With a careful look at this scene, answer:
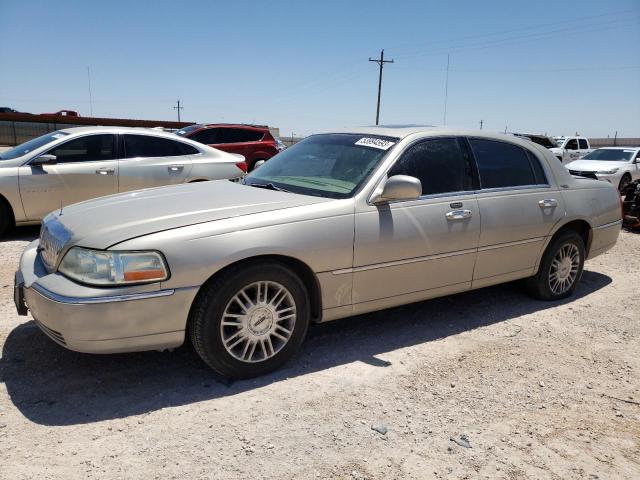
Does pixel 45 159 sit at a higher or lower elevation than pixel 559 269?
higher

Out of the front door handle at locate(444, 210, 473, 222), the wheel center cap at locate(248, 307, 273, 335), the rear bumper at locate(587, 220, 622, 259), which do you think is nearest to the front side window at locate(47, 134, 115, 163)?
the wheel center cap at locate(248, 307, 273, 335)

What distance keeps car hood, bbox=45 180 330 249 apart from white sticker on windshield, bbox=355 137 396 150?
73 cm

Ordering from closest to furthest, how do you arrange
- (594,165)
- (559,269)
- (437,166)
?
(437,166)
(559,269)
(594,165)

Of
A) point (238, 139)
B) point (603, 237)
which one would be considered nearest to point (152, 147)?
point (603, 237)

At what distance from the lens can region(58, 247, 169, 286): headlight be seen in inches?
115

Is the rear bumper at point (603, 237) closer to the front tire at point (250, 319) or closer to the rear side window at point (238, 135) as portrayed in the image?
the front tire at point (250, 319)

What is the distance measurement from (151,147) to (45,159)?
4.74ft

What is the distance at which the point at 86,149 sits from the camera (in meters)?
7.30

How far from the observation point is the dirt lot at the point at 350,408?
2.61m

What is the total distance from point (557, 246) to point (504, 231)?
89 centimetres

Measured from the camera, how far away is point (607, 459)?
9.03ft

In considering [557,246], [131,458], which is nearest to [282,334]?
[131,458]

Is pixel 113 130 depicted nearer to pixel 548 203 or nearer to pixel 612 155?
pixel 548 203

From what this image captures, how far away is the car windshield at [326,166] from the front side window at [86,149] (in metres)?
3.76
